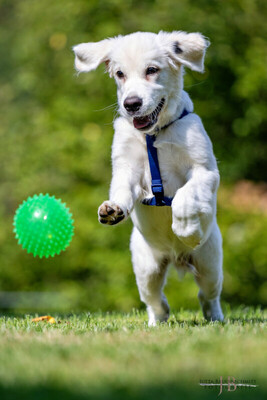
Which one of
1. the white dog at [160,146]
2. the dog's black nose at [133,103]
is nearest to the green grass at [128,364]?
the white dog at [160,146]

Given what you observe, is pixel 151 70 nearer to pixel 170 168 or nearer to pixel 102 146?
pixel 170 168

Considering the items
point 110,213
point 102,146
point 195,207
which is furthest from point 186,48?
point 102,146

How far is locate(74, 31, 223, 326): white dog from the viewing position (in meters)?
4.28

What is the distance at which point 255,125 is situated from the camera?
10.0 m

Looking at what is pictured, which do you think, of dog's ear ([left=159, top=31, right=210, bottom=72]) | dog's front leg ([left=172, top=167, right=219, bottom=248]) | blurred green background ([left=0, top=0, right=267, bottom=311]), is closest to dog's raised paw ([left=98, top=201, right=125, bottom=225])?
dog's front leg ([left=172, top=167, right=219, bottom=248])

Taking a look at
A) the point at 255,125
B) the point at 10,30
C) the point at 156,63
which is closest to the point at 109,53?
the point at 156,63

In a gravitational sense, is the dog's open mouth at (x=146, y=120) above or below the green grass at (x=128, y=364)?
above

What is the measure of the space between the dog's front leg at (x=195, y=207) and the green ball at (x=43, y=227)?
1.21 metres

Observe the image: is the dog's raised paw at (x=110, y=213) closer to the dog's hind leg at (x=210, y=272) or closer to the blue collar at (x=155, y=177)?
the blue collar at (x=155, y=177)

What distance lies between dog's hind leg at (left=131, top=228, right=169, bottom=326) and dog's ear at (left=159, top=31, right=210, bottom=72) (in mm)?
1365

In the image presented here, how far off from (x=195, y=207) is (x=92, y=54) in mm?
1522

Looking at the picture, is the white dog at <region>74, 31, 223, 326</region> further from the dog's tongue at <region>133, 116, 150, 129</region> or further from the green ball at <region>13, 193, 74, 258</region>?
the green ball at <region>13, 193, 74, 258</region>

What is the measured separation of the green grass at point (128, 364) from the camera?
8.10 ft

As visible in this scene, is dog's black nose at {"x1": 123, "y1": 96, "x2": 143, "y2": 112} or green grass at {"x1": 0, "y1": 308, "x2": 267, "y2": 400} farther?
dog's black nose at {"x1": 123, "y1": 96, "x2": 143, "y2": 112}
